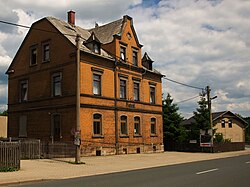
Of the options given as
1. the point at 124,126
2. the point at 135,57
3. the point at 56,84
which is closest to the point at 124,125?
the point at 124,126

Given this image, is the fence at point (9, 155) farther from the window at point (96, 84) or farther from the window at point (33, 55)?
the window at point (33, 55)

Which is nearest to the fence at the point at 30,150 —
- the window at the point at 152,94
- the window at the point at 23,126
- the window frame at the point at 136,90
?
the window at the point at 23,126

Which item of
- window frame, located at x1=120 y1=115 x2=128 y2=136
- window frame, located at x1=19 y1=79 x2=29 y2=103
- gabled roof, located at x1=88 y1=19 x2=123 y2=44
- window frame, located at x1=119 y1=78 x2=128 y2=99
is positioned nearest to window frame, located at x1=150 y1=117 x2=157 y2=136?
window frame, located at x1=120 y1=115 x2=128 y2=136

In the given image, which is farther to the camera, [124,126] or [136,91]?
[136,91]

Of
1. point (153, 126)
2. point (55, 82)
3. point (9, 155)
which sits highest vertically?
point (55, 82)

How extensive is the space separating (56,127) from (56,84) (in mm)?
4020

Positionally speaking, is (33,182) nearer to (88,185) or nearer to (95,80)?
(88,185)

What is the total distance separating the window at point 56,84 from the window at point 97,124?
157 inches

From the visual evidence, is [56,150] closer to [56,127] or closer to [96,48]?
[56,127]

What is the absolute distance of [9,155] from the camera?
55.2 ft

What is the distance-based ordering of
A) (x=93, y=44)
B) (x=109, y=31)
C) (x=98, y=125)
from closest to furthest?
1. (x=98, y=125)
2. (x=93, y=44)
3. (x=109, y=31)

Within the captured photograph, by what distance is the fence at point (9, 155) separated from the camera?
16.5 m

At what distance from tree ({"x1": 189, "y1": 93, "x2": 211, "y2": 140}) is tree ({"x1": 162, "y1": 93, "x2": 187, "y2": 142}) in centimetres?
153

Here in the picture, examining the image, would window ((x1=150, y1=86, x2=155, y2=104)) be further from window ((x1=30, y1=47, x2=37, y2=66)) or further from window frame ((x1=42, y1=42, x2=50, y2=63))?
window ((x1=30, y1=47, x2=37, y2=66))
